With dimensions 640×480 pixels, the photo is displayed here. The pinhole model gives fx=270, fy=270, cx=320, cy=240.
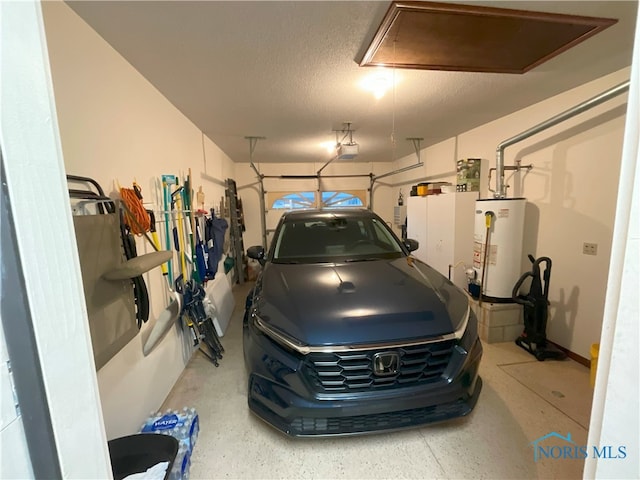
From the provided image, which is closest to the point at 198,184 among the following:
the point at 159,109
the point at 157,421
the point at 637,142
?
the point at 159,109

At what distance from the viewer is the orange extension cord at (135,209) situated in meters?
1.67

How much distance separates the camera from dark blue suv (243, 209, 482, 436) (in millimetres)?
1505

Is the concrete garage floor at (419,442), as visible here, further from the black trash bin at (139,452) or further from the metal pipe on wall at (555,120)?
the metal pipe on wall at (555,120)

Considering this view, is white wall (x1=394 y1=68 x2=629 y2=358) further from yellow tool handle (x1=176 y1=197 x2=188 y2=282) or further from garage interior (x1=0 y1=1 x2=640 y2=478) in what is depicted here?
yellow tool handle (x1=176 y1=197 x2=188 y2=282)

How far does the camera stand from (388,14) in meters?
1.44

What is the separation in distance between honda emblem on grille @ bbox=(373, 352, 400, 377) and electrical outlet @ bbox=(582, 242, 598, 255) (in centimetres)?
234

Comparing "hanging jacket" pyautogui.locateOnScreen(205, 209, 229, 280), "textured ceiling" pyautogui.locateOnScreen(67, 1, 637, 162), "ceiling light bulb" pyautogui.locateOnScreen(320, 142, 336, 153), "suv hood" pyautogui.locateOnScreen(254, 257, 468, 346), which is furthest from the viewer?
"ceiling light bulb" pyautogui.locateOnScreen(320, 142, 336, 153)

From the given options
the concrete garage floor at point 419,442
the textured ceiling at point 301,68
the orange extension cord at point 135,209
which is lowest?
the concrete garage floor at point 419,442

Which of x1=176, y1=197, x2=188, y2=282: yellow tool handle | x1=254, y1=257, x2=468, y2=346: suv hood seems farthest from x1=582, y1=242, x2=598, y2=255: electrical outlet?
x1=176, y1=197, x2=188, y2=282: yellow tool handle

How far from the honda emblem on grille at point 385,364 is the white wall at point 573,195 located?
89.3 inches

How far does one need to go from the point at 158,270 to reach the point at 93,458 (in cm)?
183

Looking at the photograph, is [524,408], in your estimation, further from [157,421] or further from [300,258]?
[157,421]

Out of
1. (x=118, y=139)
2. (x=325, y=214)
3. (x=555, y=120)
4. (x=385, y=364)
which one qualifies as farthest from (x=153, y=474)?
(x=555, y=120)

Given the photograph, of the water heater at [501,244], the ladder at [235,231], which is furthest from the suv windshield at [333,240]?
the ladder at [235,231]
